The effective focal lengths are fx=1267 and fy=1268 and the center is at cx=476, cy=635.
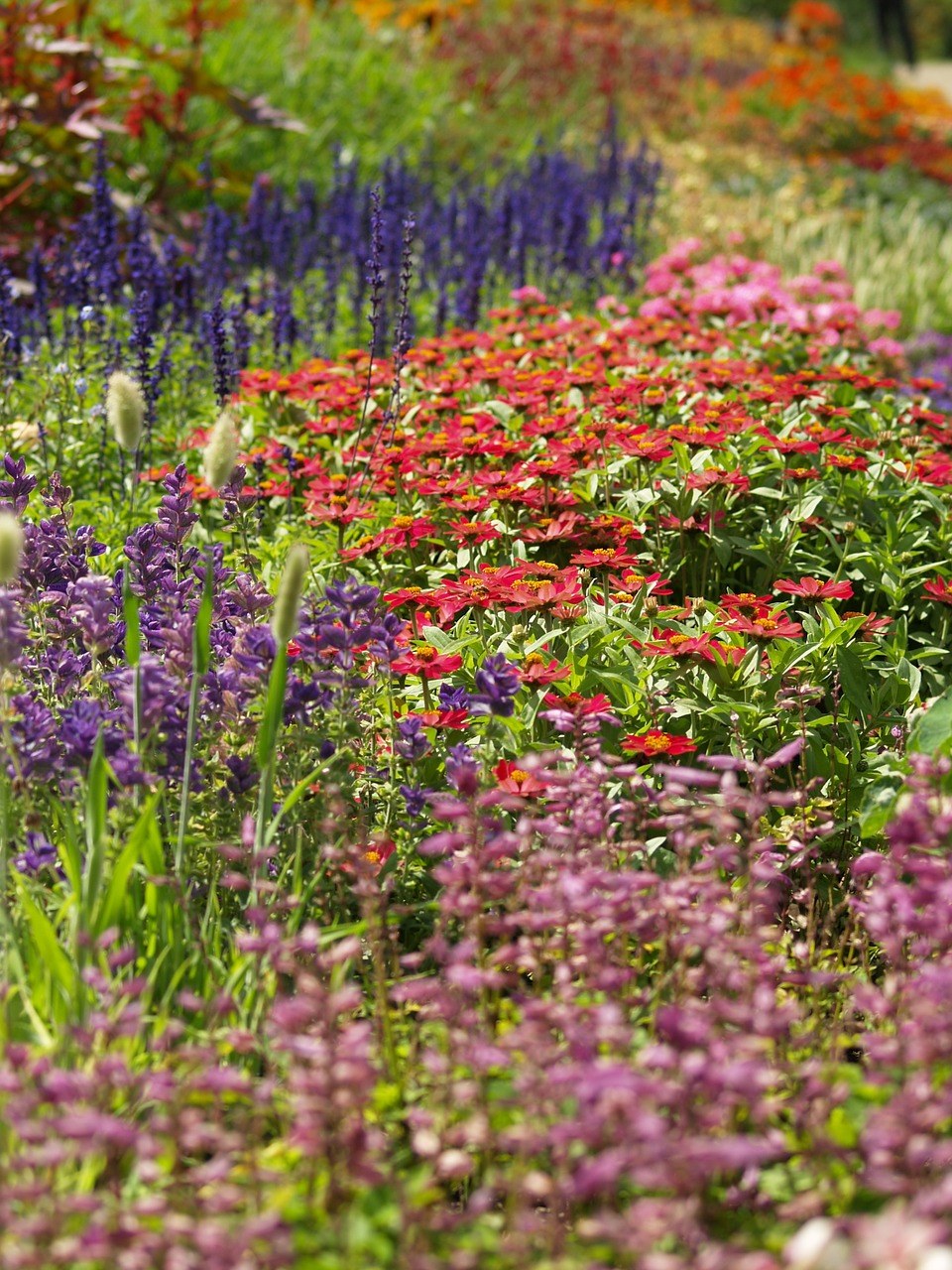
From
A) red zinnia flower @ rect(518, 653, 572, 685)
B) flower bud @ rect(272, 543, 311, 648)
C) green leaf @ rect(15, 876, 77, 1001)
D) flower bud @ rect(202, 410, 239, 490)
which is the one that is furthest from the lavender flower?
green leaf @ rect(15, 876, 77, 1001)

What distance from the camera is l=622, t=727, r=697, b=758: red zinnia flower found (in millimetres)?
2275

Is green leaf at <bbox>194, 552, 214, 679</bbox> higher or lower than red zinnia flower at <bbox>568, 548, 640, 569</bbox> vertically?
higher

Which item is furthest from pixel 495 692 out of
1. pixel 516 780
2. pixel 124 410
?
pixel 124 410

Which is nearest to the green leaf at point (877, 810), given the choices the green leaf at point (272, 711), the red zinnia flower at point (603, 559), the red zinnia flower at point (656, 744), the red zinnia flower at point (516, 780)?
the red zinnia flower at point (656, 744)

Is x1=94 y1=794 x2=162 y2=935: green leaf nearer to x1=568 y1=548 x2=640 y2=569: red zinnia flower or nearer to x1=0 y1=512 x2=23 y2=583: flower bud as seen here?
x1=0 y1=512 x2=23 y2=583: flower bud

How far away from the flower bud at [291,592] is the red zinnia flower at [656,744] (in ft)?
2.85

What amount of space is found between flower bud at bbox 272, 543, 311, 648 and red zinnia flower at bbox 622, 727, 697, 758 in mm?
868

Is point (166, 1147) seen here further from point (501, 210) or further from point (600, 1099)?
point (501, 210)

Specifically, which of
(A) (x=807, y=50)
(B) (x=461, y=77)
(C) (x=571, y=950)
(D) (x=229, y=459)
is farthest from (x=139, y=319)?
(A) (x=807, y=50)

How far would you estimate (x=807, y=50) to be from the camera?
18.8m

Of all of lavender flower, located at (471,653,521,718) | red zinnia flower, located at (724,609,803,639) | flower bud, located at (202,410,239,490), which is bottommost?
red zinnia flower, located at (724,609,803,639)

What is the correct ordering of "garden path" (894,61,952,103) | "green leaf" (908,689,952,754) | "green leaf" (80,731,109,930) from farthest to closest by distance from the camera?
"garden path" (894,61,952,103), "green leaf" (908,689,952,754), "green leaf" (80,731,109,930)

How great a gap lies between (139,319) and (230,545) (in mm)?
705

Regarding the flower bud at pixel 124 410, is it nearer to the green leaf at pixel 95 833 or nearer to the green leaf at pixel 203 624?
the green leaf at pixel 203 624
